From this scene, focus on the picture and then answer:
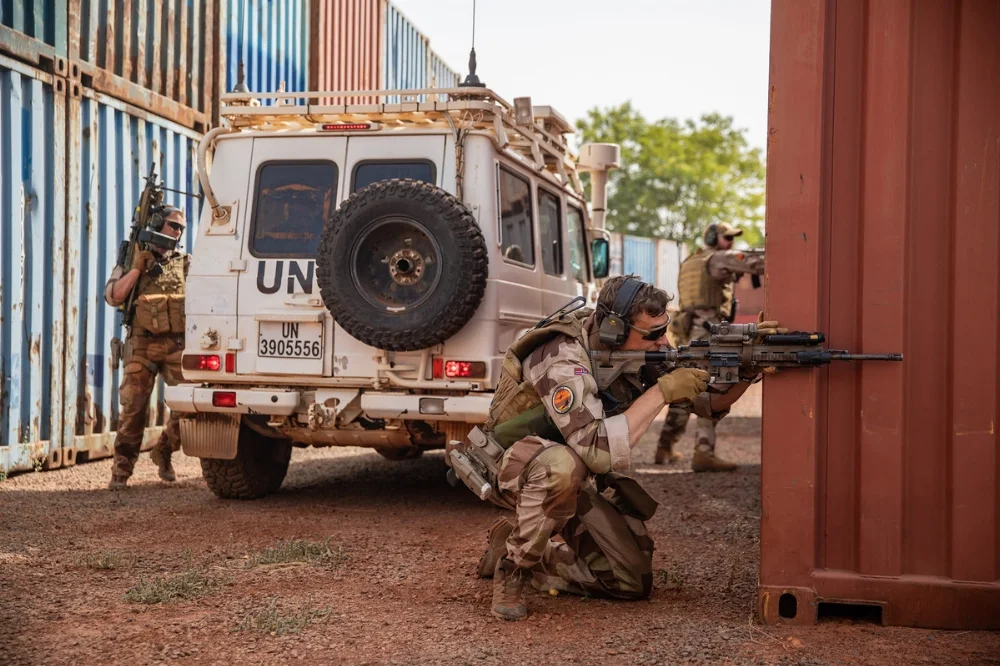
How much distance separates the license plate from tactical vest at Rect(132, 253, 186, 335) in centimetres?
129

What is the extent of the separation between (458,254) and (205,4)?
5625 millimetres

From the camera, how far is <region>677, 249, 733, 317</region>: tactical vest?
27.1ft

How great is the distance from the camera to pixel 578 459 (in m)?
3.81

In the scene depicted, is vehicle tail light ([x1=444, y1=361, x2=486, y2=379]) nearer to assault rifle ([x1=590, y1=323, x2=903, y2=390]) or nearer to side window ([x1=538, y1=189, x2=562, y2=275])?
side window ([x1=538, y1=189, x2=562, y2=275])

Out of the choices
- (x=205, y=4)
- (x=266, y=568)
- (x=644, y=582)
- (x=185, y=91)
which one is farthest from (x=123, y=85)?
(x=644, y=582)

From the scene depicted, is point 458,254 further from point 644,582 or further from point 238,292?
point 644,582

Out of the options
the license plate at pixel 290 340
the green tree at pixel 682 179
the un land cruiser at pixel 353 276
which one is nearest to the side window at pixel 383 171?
the un land cruiser at pixel 353 276

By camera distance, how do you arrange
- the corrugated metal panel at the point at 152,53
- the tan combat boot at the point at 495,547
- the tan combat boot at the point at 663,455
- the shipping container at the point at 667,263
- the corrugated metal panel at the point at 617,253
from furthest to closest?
the shipping container at the point at 667,263 → the corrugated metal panel at the point at 617,253 → the tan combat boot at the point at 663,455 → the corrugated metal panel at the point at 152,53 → the tan combat boot at the point at 495,547

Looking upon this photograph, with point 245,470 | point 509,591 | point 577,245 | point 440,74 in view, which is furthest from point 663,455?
point 440,74

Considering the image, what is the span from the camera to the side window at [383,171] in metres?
5.86

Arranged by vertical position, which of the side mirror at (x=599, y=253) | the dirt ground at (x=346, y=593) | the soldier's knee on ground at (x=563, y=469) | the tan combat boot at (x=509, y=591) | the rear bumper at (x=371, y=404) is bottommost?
the dirt ground at (x=346, y=593)

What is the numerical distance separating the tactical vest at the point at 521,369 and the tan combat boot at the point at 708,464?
3.94m

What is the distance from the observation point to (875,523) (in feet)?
12.0

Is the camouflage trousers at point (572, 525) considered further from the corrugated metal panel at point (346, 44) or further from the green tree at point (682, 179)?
the green tree at point (682, 179)
